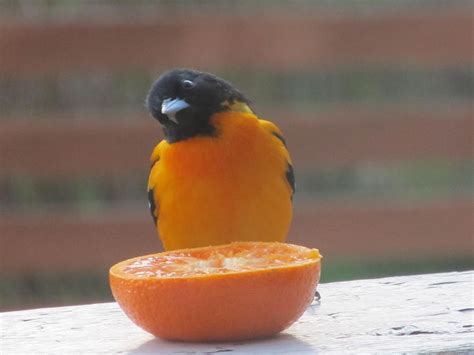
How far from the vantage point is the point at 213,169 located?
2705 mm

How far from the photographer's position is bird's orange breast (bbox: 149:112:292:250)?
8.82ft

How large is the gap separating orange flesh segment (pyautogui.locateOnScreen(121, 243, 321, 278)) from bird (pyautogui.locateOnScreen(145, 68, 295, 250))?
2.20 ft

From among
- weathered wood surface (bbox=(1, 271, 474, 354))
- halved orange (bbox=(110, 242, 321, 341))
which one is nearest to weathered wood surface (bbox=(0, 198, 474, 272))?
weathered wood surface (bbox=(1, 271, 474, 354))

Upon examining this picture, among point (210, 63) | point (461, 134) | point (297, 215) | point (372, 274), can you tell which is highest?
point (210, 63)

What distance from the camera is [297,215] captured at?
4.58 meters

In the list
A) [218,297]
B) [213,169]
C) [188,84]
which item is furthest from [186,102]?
[218,297]

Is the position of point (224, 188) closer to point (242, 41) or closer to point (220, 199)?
point (220, 199)

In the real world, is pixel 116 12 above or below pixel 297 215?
above

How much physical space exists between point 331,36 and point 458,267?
1468 millimetres

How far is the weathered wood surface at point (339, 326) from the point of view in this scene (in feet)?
5.88

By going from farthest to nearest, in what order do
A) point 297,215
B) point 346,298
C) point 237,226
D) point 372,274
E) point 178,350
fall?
point 372,274, point 297,215, point 237,226, point 346,298, point 178,350

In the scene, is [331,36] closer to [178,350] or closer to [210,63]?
[210,63]

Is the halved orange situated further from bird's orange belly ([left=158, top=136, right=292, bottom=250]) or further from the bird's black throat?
the bird's black throat

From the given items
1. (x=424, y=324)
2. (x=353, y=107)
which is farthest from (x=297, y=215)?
(x=424, y=324)
